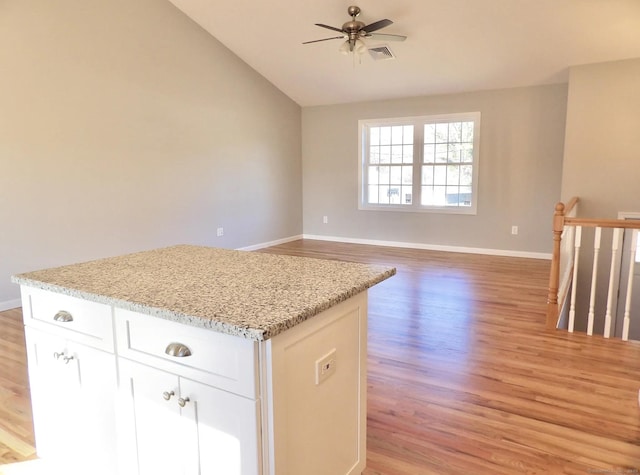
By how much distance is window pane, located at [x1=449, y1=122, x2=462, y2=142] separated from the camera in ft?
21.3

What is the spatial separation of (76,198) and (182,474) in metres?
3.88

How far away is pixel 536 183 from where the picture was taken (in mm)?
5980

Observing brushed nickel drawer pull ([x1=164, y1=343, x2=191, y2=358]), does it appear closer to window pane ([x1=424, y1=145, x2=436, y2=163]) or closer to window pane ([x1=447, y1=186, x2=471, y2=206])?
window pane ([x1=447, y1=186, x2=471, y2=206])

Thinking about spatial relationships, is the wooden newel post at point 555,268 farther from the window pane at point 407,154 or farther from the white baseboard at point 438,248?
the window pane at point 407,154

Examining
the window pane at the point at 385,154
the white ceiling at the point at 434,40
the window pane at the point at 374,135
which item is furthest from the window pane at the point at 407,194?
the white ceiling at the point at 434,40

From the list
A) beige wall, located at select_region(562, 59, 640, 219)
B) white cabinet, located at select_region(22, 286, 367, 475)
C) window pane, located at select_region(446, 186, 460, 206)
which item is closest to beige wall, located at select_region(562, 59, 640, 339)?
beige wall, located at select_region(562, 59, 640, 219)

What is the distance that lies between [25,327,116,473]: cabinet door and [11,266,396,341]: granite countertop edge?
0.67 feet

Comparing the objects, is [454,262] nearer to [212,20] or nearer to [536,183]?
[536,183]

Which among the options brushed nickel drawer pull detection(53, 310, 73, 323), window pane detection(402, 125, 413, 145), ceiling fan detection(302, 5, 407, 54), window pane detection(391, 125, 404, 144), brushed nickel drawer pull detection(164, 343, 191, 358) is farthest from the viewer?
window pane detection(391, 125, 404, 144)

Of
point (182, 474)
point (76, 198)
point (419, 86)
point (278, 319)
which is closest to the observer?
point (278, 319)

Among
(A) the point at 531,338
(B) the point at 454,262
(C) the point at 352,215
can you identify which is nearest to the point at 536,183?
(B) the point at 454,262

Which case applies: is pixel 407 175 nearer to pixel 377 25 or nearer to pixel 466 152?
pixel 466 152

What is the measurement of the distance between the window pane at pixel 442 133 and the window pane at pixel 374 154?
39.9 inches

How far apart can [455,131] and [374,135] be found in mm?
1326
